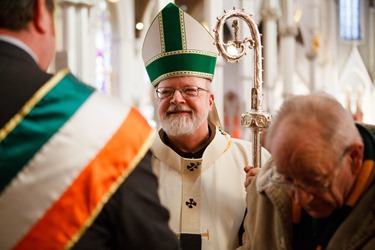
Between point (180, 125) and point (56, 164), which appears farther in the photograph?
point (180, 125)

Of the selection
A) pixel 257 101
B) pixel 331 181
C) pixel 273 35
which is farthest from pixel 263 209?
pixel 273 35

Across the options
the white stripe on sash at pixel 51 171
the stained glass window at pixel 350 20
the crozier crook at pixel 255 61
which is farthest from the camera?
the stained glass window at pixel 350 20

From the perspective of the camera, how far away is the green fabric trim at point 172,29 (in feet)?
10.1

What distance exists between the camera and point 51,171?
4.74 ft

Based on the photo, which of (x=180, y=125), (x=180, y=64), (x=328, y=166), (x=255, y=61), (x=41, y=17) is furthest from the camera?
(x=180, y=64)

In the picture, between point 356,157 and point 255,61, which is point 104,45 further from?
point 356,157

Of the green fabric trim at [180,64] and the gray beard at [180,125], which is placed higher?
the green fabric trim at [180,64]

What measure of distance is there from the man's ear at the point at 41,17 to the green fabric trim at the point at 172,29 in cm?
165

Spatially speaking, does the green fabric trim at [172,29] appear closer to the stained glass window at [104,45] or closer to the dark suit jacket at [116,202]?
the dark suit jacket at [116,202]

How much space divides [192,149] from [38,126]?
4.92 feet

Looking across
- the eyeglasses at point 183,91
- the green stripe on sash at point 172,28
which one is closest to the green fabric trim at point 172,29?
the green stripe on sash at point 172,28

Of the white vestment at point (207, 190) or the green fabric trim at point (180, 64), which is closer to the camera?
the white vestment at point (207, 190)

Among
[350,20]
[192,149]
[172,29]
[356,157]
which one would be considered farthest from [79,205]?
[350,20]

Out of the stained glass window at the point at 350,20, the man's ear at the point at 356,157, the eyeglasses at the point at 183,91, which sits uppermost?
the stained glass window at the point at 350,20
